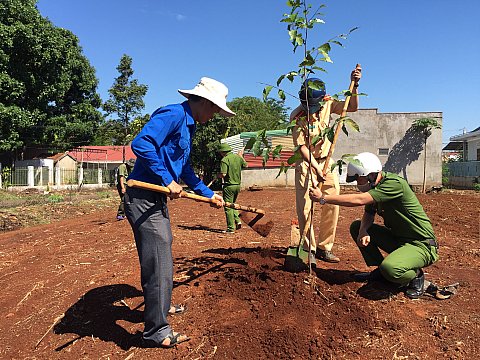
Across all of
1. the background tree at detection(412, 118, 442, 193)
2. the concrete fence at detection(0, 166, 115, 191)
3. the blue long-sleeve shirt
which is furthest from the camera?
the concrete fence at detection(0, 166, 115, 191)

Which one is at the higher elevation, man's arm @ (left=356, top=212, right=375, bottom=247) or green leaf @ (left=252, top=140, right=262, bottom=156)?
green leaf @ (left=252, top=140, right=262, bottom=156)

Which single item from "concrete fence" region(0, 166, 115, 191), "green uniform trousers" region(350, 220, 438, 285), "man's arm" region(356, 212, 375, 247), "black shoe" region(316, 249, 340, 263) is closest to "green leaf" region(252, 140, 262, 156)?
"man's arm" region(356, 212, 375, 247)

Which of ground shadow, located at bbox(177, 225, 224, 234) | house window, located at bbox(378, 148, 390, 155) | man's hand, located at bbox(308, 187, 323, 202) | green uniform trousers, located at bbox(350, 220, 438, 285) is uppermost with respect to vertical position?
house window, located at bbox(378, 148, 390, 155)

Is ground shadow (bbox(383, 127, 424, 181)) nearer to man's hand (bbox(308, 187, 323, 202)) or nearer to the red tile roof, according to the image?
man's hand (bbox(308, 187, 323, 202))

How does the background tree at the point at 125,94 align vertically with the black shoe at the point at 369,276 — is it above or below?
above

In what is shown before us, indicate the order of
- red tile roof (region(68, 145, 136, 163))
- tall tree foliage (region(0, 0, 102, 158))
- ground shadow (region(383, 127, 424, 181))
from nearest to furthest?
ground shadow (region(383, 127, 424, 181)) → tall tree foliage (region(0, 0, 102, 158)) → red tile roof (region(68, 145, 136, 163))

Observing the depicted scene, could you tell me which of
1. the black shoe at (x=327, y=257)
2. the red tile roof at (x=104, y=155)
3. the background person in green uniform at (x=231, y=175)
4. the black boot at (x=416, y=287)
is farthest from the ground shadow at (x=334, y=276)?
the red tile roof at (x=104, y=155)

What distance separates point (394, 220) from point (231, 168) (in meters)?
4.35

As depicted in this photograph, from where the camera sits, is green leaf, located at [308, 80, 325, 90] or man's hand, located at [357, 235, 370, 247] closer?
green leaf, located at [308, 80, 325, 90]

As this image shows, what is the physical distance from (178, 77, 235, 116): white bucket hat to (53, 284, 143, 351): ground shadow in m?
1.95

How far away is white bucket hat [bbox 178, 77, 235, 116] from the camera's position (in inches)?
117

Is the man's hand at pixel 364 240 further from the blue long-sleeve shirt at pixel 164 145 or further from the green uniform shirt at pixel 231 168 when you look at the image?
the green uniform shirt at pixel 231 168

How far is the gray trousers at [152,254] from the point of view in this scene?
9.30 feet

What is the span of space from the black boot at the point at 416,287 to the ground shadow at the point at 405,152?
59.7ft
